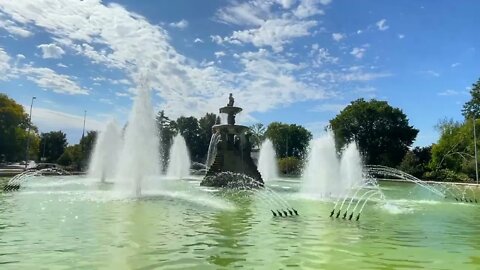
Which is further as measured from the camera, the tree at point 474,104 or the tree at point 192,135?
the tree at point 192,135

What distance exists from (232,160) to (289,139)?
284 ft

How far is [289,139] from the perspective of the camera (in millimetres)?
116938

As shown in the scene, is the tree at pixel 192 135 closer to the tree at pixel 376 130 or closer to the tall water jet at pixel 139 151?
the tree at pixel 376 130

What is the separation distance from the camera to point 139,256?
8.72 meters

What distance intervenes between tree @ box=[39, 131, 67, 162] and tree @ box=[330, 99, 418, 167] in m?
64.3

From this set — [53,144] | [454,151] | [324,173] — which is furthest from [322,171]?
[53,144]

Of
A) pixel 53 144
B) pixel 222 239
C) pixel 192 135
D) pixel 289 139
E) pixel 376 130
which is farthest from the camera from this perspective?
pixel 289 139

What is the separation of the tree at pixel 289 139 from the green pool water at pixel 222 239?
321ft

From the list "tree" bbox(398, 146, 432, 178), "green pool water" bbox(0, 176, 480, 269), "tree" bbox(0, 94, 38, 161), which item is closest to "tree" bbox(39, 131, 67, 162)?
"tree" bbox(0, 94, 38, 161)

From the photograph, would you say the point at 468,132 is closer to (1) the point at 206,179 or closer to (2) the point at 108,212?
(1) the point at 206,179

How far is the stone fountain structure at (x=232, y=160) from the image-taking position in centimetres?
3072

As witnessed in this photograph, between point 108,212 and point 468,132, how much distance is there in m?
59.7

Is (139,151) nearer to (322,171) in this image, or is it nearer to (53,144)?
(322,171)

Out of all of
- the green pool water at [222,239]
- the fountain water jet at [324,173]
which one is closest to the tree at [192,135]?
the fountain water jet at [324,173]
